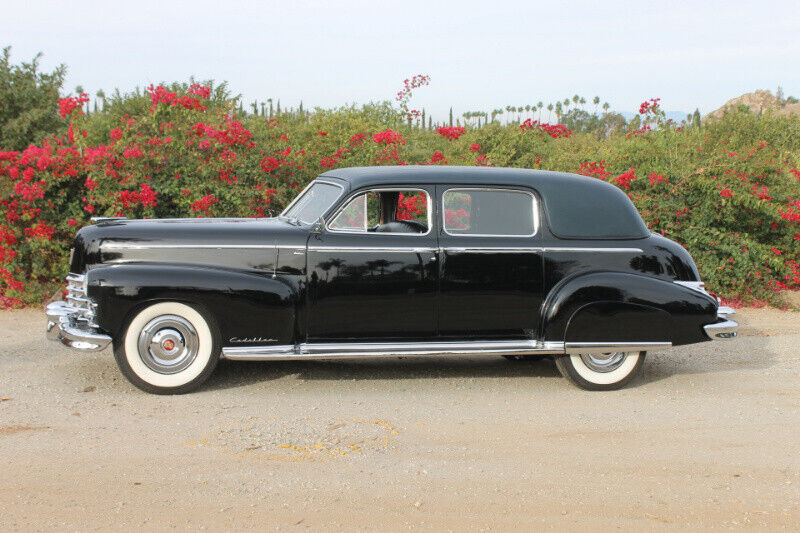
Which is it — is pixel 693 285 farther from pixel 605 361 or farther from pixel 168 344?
pixel 168 344

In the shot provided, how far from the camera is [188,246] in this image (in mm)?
6121

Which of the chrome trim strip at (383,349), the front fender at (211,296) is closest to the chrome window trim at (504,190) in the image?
the chrome trim strip at (383,349)

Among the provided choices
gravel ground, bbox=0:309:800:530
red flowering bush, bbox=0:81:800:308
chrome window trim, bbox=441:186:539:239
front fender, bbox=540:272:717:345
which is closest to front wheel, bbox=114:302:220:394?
gravel ground, bbox=0:309:800:530

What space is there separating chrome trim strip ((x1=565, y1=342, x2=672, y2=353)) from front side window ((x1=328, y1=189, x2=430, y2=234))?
1470mm

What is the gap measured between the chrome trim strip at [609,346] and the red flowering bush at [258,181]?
483cm

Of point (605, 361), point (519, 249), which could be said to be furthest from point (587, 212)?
point (605, 361)

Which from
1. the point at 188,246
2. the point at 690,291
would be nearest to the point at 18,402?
the point at 188,246

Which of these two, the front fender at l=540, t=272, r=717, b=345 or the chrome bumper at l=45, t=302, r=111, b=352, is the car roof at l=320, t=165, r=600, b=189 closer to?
the front fender at l=540, t=272, r=717, b=345

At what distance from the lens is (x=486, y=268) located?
20.9ft

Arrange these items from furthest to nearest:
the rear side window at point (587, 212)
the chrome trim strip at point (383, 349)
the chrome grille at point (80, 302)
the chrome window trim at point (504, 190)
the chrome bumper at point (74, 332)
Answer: the rear side window at point (587, 212) < the chrome window trim at point (504, 190) < the chrome trim strip at point (383, 349) < the chrome grille at point (80, 302) < the chrome bumper at point (74, 332)

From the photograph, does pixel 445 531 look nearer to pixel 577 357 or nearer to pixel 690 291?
pixel 577 357

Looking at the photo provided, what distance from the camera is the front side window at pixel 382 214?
250 inches

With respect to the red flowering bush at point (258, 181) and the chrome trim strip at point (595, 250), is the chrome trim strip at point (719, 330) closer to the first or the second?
the chrome trim strip at point (595, 250)

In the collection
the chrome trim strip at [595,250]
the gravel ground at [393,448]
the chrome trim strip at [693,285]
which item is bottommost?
the gravel ground at [393,448]
